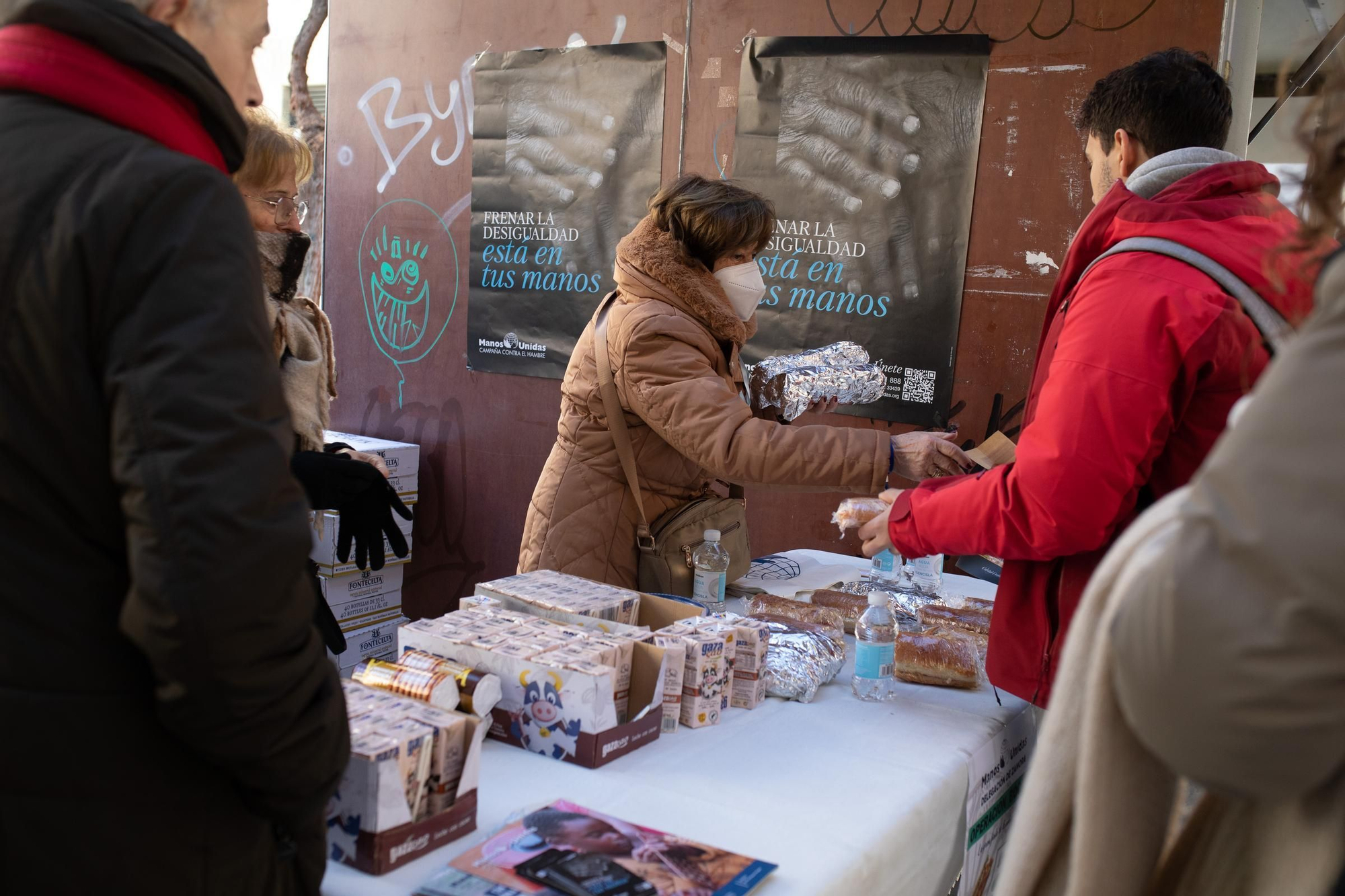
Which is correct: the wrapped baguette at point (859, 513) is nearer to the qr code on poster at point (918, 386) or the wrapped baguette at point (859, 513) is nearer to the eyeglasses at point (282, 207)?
the eyeglasses at point (282, 207)

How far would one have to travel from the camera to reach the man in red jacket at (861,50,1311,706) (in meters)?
1.51

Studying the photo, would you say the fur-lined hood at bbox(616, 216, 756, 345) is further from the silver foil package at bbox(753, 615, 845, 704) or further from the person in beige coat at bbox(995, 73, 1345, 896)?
the person in beige coat at bbox(995, 73, 1345, 896)

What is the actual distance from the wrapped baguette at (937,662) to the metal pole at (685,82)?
2.53 m

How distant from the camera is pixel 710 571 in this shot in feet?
8.07

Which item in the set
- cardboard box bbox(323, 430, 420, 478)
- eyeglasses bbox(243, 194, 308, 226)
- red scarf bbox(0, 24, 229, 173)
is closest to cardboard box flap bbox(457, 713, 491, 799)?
red scarf bbox(0, 24, 229, 173)

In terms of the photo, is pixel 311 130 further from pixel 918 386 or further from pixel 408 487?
pixel 918 386

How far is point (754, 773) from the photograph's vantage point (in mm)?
1576

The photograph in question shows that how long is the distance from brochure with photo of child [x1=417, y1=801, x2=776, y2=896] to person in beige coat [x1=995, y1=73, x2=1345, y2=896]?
0.54 meters

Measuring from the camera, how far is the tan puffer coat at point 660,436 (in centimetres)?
233

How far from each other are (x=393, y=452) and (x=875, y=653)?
3314mm

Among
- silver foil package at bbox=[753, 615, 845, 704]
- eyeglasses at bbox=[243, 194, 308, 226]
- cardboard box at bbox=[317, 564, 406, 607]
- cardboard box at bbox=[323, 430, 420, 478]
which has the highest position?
eyeglasses at bbox=[243, 194, 308, 226]

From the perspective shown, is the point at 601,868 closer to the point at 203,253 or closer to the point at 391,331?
the point at 203,253

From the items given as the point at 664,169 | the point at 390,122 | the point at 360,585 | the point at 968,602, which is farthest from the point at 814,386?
the point at 390,122

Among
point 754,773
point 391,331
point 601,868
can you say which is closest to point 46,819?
point 601,868
